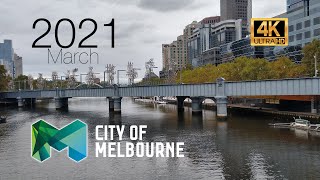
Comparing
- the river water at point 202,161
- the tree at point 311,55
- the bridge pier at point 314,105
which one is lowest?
the river water at point 202,161

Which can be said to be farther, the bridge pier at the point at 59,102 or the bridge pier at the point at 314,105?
the bridge pier at the point at 59,102

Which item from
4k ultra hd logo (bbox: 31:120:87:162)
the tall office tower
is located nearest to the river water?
4k ultra hd logo (bbox: 31:120:87:162)

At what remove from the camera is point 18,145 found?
59.4 m

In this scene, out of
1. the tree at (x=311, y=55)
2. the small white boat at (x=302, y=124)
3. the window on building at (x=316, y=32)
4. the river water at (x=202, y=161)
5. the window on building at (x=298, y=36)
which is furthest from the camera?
the window on building at (x=298, y=36)

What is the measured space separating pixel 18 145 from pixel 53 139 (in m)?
11.0

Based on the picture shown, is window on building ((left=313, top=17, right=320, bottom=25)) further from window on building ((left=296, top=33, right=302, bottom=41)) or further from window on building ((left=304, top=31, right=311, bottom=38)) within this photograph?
window on building ((left=296, top=33, right=302, bottom=41))

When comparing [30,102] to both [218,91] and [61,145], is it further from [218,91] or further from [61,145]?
[61,145]

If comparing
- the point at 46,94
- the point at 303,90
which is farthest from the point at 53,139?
the point at 46,94

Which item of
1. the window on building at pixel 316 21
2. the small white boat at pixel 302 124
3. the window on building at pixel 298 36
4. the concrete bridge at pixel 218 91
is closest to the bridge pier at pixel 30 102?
the concrete bridge at pixel 218 91

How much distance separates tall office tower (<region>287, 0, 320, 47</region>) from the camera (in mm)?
137887

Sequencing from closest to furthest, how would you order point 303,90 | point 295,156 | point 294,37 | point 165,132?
point 295,156 → point 165,132 → point 303,90 → point 294,37

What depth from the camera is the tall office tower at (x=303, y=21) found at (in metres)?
138

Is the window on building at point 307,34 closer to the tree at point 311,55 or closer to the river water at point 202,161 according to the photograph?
the tree at point 311,55

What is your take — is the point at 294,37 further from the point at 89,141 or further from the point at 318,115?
the point at 89,141
